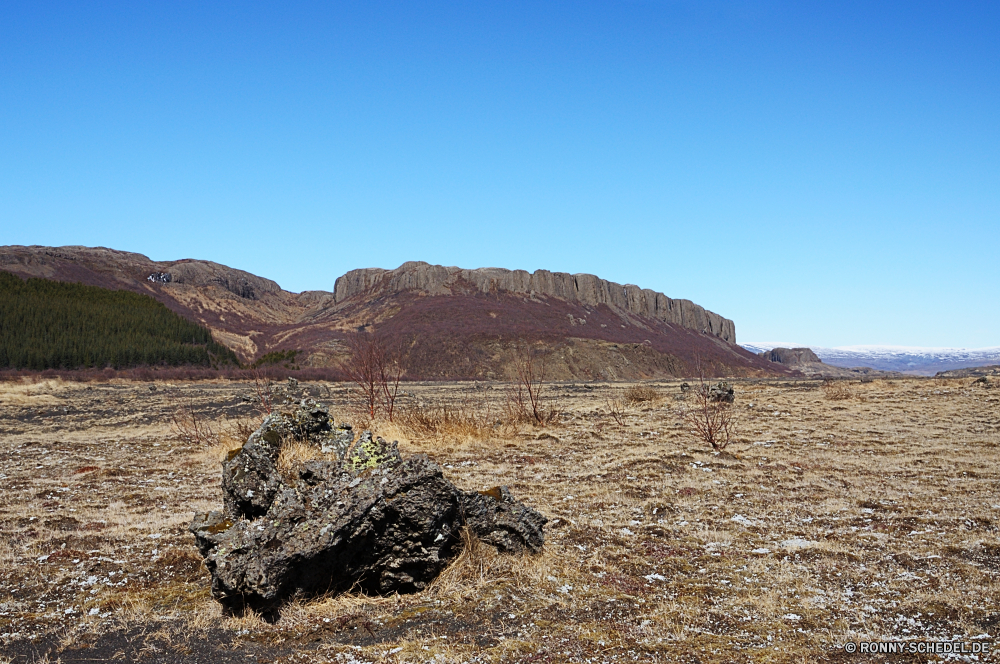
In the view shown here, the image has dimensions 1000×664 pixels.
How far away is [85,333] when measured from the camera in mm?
83688

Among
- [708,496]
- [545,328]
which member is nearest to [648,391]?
[708,496]

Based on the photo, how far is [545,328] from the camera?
4126 inches

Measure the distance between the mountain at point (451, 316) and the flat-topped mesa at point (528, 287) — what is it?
0.33 metres

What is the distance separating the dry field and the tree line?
7625 centimetres

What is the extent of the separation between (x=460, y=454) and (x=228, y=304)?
15678cm

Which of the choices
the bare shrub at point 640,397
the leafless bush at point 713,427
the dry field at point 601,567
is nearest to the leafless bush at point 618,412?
the bare shrub at point 640,397

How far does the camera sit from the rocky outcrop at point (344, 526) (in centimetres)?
527

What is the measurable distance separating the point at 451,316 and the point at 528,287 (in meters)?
34.5

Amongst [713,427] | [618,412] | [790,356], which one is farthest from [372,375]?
[790,356]

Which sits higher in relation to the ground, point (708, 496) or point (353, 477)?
point (353, 477)

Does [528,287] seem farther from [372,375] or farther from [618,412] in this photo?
[372,375]

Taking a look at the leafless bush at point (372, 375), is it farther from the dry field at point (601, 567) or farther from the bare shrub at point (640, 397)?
the bare shrub at point (640, 397)

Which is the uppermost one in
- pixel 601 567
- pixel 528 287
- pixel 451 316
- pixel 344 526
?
pixel 528 287

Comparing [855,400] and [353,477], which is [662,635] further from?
[855,400]
